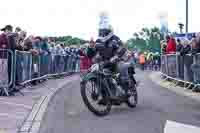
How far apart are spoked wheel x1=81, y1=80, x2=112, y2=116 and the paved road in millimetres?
147

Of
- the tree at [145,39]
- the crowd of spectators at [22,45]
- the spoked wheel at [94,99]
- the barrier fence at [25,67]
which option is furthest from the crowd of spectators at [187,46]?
the tree at [145,39]

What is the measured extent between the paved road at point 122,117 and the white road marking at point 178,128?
0.10 m

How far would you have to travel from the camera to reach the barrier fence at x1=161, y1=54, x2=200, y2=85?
15.9 m

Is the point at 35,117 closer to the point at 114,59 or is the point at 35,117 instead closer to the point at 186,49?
the point at 114,59

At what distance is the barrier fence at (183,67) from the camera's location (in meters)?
15.9

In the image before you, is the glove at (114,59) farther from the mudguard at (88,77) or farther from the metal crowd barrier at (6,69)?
the metal crowd barrier at (6,69)

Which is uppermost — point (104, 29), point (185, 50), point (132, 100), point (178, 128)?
point (104, 29)

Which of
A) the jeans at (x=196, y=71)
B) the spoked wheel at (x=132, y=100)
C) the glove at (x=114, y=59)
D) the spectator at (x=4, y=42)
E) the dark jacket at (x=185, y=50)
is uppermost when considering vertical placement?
the spectator at (x=4, y=42)

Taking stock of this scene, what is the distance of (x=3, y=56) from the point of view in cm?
1408

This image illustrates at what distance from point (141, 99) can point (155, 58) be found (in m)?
33.1

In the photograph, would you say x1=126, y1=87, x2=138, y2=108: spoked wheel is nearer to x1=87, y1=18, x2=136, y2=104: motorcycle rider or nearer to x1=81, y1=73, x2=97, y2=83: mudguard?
x1=87, y1=18, x2=136, y2=104: motorcycle rider

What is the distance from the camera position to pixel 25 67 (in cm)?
1672

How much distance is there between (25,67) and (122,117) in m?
6.99

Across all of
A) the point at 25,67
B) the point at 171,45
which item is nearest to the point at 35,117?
the point at 25,67
